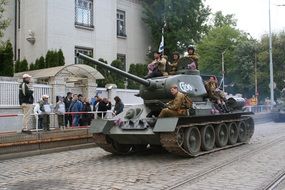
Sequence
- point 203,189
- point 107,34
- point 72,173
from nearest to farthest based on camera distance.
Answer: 1. point 203,189
2. point 72,173
3. point 107,34

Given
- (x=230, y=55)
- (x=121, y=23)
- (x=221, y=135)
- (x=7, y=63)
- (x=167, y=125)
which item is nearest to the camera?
(x=167, y=125)

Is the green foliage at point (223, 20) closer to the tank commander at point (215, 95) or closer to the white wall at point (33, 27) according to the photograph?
the white wall at point (33, 27)

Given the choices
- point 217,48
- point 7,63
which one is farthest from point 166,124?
point 217,48

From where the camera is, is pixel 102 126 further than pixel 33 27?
No

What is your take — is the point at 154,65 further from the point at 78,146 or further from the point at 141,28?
the point at 141,28

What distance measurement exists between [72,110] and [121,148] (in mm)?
4799

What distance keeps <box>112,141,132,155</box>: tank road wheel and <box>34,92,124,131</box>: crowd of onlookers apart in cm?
261

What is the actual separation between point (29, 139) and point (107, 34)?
16137mm

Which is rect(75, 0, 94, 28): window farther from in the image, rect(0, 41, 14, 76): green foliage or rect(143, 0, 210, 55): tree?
rect(0, 41, 14, 76): green foliage

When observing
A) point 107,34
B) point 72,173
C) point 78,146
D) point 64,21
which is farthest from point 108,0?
point 72,173

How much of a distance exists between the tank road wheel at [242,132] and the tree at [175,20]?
15.4 m

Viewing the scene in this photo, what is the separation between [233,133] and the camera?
52.7 feet

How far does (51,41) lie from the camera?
25.9m

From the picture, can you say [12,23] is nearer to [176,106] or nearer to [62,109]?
[62,109]
